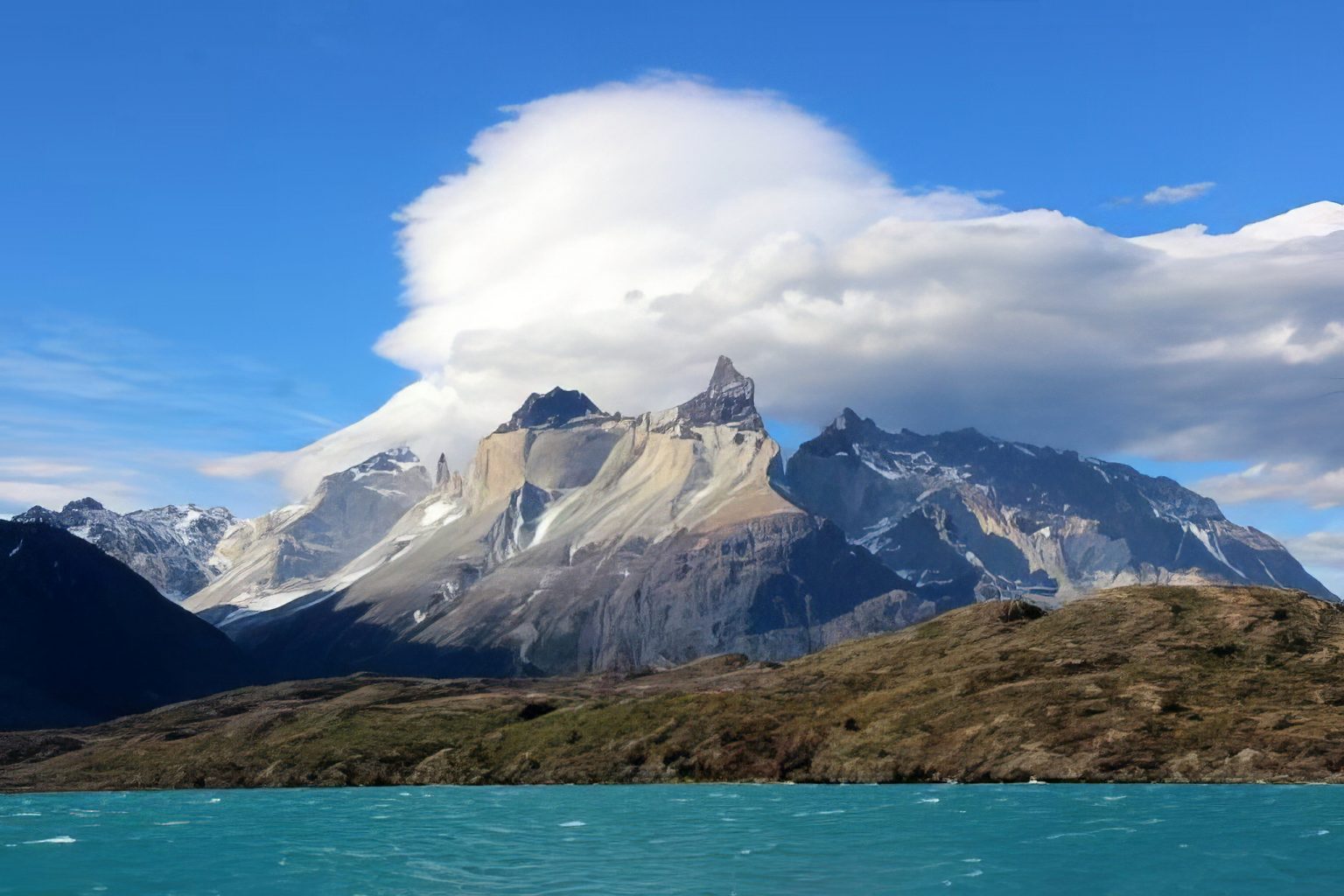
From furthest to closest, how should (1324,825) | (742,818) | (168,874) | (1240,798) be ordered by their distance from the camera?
(1240,798), (742,818), (1324,825), (168,874)

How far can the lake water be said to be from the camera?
4547 inches

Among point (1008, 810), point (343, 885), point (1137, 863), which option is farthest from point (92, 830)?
point (1137, 863)

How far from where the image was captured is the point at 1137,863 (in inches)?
4867

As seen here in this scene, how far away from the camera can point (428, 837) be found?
540 feet

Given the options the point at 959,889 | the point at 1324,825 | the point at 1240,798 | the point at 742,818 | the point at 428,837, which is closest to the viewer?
the point at 959,889

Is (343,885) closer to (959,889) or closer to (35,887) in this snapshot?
(35,887)

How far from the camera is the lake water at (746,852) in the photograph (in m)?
116

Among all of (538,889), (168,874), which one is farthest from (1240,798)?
(168,874)

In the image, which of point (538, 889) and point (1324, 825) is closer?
point (538, 889)

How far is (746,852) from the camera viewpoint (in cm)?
13775

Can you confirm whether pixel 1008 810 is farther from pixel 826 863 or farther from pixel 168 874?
pixel 168 874

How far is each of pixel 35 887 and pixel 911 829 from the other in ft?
304

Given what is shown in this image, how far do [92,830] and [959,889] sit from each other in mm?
133975

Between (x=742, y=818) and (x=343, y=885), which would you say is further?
(x=742, y=818)
